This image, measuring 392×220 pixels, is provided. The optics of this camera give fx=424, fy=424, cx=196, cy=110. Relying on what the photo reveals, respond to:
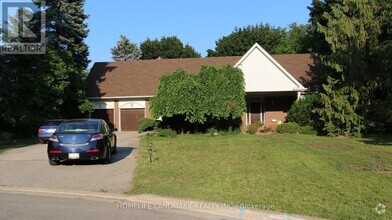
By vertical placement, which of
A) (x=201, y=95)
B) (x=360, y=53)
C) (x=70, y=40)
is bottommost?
(x=201, y=95)

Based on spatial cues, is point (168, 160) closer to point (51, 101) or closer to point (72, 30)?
point (51, 101)

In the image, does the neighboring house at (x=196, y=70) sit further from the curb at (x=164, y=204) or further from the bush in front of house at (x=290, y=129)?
the curb at (x=164, y=204)

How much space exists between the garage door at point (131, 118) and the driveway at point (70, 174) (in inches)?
751

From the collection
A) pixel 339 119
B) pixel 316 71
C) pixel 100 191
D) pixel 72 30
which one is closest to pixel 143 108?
pixel 72 30

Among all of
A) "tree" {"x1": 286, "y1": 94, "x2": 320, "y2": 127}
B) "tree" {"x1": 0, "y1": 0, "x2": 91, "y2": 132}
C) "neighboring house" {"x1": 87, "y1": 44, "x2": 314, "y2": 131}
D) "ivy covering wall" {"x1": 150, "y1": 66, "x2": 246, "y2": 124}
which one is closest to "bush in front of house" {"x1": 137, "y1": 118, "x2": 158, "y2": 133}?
"ivy covering wall" {"x1": 150, "y1": 66, "x2": 246, "y2": 124}

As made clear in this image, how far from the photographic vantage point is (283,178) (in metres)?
10.1

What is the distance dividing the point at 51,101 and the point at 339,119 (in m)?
19.1

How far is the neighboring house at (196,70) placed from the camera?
98.4 feet

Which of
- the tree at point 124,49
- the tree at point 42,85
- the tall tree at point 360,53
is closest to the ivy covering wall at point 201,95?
the tall tree at point 360,53

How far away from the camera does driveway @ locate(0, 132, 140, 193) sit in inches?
415

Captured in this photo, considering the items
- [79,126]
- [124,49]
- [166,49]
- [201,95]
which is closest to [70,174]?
[79,126]

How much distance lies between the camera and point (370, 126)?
76.6 feet

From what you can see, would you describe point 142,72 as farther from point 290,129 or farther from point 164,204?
point 164,204

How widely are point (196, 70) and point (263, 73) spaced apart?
314 inches
